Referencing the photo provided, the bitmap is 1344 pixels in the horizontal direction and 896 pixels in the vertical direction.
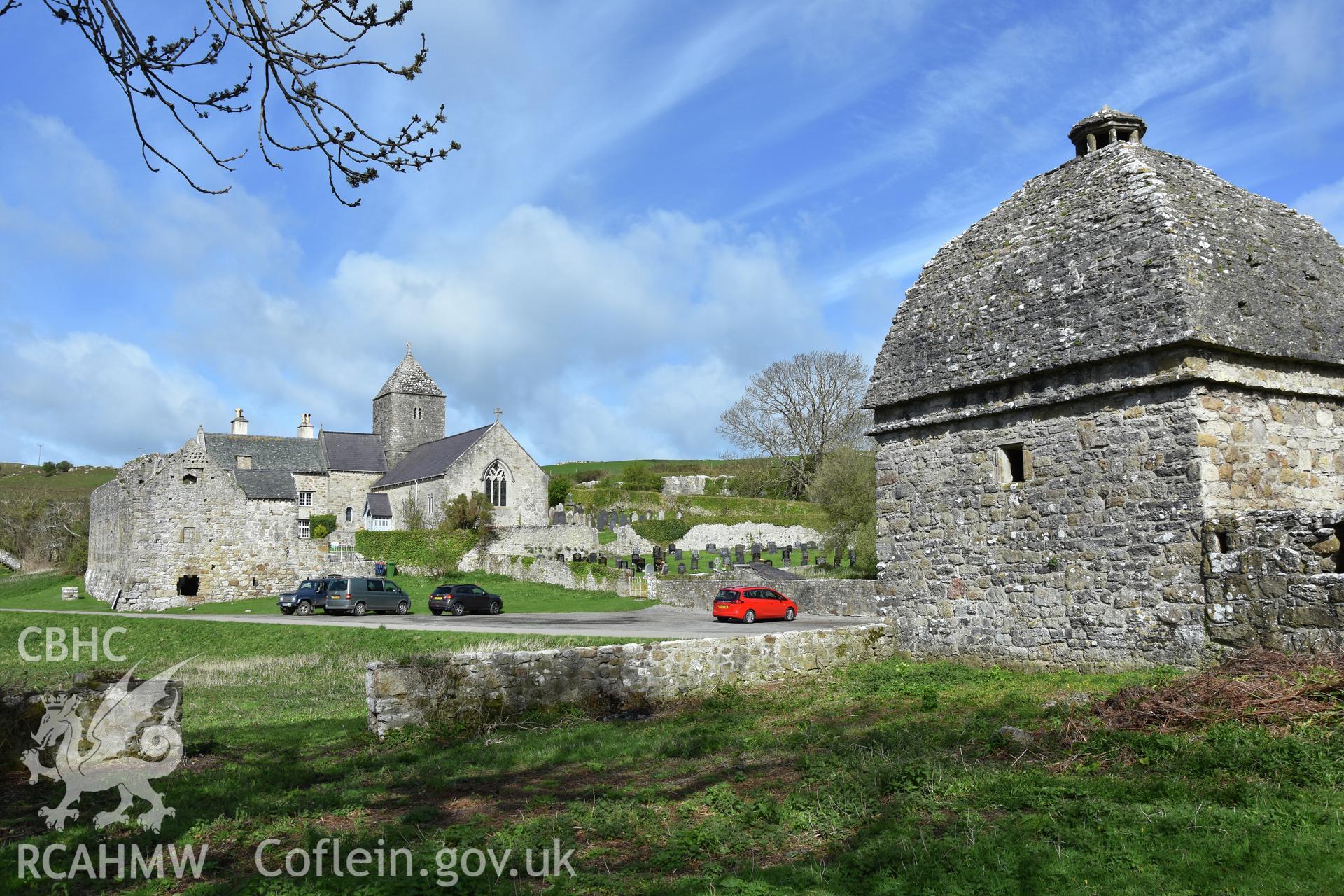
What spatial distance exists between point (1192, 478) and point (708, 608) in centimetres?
2475

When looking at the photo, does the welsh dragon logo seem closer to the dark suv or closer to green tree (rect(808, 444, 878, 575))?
the dark suv

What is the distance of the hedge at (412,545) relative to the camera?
49.1 meters

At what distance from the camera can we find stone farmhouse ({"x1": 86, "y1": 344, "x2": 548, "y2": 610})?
37031mm

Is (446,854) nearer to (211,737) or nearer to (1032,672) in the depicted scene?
(211,737)

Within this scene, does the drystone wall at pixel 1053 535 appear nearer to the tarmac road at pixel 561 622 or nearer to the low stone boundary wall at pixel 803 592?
the tarmac road at pixel 561 622

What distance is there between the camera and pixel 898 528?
15070mm

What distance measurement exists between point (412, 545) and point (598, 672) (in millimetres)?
40986

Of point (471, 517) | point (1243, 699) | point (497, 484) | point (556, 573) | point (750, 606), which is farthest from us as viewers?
point (497, 484)

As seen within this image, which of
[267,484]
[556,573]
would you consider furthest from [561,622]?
[267,484]

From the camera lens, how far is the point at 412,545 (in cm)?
5066

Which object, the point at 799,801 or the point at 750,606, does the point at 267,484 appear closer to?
the point at 750,606

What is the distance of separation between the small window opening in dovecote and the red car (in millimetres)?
16584

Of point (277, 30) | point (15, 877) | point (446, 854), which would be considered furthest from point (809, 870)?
point (277, 30)

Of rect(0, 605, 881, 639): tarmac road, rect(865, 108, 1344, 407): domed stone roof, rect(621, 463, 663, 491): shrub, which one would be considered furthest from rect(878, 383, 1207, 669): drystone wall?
rect(621, 463, 663, 491): shrub
